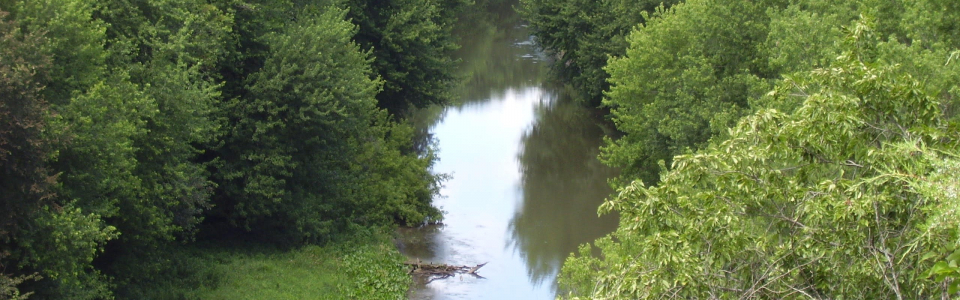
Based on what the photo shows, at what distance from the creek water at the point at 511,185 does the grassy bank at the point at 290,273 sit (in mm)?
1105

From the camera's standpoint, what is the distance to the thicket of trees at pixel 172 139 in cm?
1258

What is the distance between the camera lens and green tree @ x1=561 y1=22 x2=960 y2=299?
694 cm

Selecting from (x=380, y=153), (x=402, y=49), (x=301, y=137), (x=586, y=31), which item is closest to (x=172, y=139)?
(x=301, y=137)

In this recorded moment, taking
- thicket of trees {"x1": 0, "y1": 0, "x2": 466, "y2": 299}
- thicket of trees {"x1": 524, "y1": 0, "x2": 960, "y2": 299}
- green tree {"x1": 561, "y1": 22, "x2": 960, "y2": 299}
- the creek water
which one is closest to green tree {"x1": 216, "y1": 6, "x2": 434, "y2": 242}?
thicket of trees {"x1": 0, "y1": 0, "x2": 466, "y2": 299}

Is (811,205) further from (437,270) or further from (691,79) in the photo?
(437,270)

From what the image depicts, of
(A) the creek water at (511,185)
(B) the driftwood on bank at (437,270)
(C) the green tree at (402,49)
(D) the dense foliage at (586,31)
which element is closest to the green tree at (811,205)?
(A) the creek water at (511,185)

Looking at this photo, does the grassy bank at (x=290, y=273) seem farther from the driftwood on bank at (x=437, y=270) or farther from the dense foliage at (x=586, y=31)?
the dense foliage at (x=586, y=31)

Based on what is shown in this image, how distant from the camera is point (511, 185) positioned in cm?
3262

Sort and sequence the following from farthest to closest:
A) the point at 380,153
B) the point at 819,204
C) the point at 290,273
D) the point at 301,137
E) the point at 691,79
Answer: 1. the point at 380,153
2. the point at 301,137
3. the point at 691,79
4. the point at 290,273
5. the point at 819,204

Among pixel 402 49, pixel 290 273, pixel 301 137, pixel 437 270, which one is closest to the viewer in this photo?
pixel 290 273

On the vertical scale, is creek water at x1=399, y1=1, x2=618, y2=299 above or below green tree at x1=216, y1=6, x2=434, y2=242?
below

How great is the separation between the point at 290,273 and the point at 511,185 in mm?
13163

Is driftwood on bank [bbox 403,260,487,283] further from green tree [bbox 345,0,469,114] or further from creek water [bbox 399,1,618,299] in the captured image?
green tree [bbox 345,0,469,114]

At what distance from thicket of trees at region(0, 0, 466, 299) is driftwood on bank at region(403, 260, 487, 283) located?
99.0 inches
